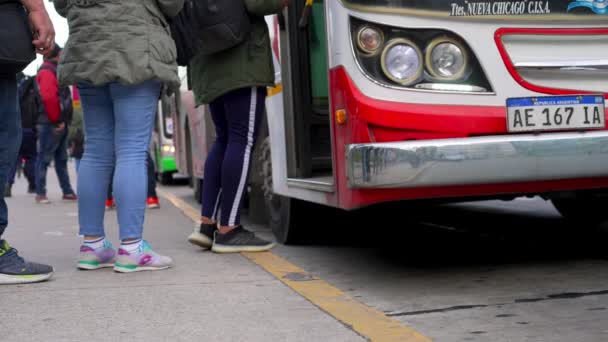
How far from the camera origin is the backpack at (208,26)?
15.4 feet

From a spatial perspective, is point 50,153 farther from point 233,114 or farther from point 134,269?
point 134,269

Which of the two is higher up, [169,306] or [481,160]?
[481,160]

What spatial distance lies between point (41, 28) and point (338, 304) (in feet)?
5.91

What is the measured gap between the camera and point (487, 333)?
300 centimetres

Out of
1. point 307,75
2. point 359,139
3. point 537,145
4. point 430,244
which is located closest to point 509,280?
point 537,145

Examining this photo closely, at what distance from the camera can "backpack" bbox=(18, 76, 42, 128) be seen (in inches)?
439

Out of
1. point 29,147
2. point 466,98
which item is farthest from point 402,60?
point 29,147

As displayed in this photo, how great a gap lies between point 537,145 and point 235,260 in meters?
1.86

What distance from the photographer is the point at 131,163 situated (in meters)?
4.42

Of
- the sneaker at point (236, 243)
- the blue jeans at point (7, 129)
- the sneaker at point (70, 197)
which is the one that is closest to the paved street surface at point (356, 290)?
the sneaker at point (236, 243)

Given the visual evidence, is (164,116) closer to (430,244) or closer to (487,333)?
(430,244)

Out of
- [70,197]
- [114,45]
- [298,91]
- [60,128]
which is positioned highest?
[114,45]

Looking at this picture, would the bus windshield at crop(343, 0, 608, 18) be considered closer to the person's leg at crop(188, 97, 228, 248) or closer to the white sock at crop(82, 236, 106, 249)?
the person's leg at crop(188, 97, 228, 248)

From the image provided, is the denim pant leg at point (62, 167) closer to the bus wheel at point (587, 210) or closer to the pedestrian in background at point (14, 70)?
the bus wheel at point (587, 210)
